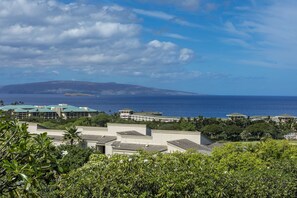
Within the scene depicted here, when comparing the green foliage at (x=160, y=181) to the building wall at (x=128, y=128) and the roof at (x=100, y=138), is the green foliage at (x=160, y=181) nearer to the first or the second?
the roof at (x=100, y=138)

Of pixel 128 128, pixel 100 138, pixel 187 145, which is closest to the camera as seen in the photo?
pixel 187 145

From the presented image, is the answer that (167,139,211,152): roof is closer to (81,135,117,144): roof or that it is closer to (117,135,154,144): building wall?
(117,135,154,144): building wall

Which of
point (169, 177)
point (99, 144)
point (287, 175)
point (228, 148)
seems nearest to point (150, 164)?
point (169, 177)

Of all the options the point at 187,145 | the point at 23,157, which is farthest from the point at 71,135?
the point at 23,157

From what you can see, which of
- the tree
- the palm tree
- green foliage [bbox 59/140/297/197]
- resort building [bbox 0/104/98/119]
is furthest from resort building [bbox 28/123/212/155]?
resort building [bbox 0/104/98/119]

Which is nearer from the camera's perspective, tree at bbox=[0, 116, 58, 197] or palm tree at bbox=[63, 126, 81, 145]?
tree at bbox=[0, 116, 58, 197]

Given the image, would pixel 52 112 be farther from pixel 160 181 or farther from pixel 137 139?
pixel 160 181

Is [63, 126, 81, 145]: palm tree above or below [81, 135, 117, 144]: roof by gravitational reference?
above
